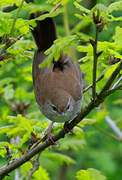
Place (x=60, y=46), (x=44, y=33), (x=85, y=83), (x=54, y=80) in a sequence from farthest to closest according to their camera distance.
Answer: (x=85, y=83), (x=54, y=80), (x=44, y=33), (x=60, y=46)

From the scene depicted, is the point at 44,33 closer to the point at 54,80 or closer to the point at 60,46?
the point at 54,80

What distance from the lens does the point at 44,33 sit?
13.0 feet

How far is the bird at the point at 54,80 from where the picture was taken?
12.9 feet

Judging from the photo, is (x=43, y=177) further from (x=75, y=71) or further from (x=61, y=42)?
(x=61, y=42)

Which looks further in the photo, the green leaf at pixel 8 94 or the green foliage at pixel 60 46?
the green leaf at pixel 8 94

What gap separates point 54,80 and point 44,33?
51 centimetres

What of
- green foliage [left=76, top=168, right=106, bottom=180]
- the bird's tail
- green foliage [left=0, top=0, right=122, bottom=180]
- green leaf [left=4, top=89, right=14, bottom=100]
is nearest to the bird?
the bird's tail

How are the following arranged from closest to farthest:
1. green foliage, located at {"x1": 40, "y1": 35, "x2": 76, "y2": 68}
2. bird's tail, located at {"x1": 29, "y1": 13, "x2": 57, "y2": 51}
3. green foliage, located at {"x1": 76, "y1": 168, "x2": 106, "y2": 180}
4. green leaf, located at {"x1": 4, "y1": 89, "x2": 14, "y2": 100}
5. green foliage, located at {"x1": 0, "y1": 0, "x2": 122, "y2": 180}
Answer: green foliage, located at {"x1": 40, "y1": 35, "x2": 76, "y2": 68} → green foliage, located at {"x1": 0, "y1": 0, "x2": 122, "y2": 180} → green foliage, located at {"x1": 76, "y1": 168, "x2": 106, "y2": 180} → bird's tail, located at {"x1": 29, "y1": 13, "x2": 57, "y2": 51} → green leaf, located at {"x1": 4, "y1": 89, "x2": 14, "y2": 100}

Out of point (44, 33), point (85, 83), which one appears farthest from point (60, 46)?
point (85, 83)

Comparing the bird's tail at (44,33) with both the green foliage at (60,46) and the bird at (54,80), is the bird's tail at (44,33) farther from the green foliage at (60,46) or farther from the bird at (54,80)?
the green foliage at (60,46)

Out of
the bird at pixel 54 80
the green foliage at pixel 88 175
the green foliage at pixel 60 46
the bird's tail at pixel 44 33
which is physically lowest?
Result: the green foliage at pixel 88 175

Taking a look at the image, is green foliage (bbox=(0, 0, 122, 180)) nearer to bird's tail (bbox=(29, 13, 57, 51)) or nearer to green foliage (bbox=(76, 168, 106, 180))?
green foliage (bbox=(76, 168, 106, 180))

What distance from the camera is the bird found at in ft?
12.9

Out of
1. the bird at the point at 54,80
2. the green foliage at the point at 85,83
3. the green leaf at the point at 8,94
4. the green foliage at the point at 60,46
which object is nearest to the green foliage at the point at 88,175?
the green foliage at the point at 85,83
